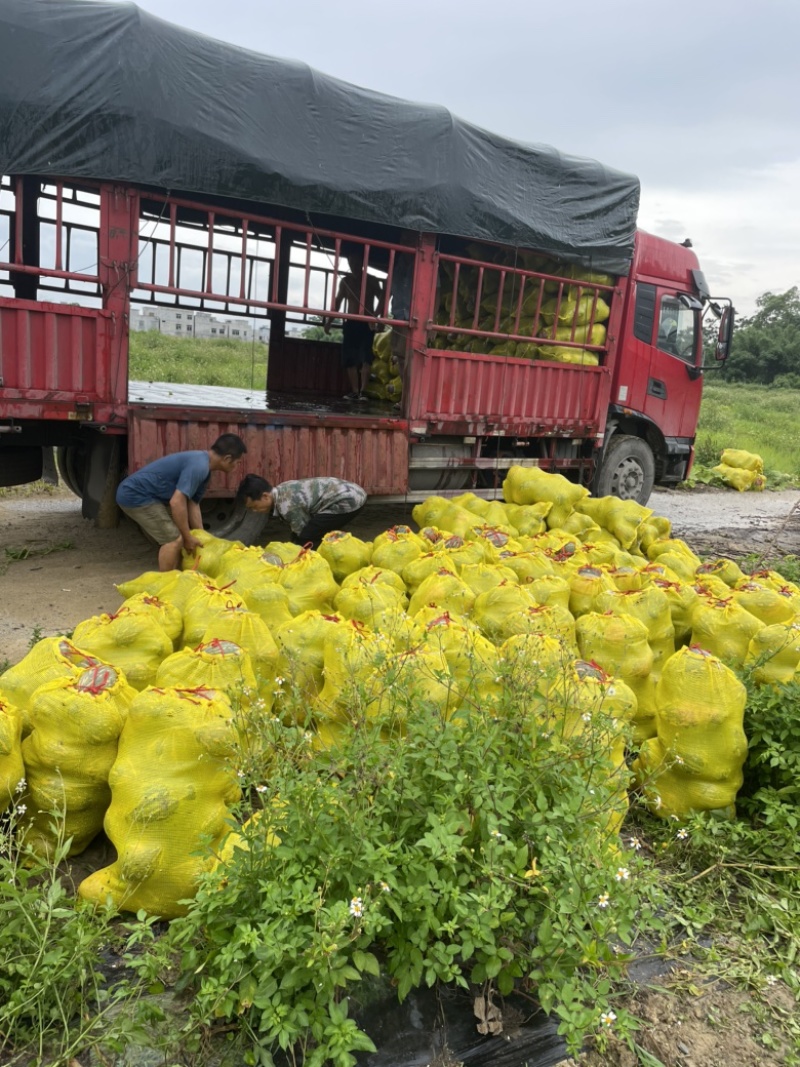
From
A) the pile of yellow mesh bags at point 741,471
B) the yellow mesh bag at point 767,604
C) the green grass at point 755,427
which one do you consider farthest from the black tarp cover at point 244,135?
the green grass at point 755,427

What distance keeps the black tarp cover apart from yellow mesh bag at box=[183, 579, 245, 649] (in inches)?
111

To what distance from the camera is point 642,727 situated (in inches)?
119

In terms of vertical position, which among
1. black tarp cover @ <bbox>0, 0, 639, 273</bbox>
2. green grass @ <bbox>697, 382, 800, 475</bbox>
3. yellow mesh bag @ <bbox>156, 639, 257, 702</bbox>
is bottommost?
yellow mesh bag @ <bbox>156, 639, 257, 702</bbox>

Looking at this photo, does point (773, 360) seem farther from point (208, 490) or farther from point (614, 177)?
point (208, 490)

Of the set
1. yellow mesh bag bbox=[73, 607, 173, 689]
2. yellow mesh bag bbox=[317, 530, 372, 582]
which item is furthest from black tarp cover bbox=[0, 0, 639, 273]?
yellow mesh bag bbox=[73, 607, 173, 689]

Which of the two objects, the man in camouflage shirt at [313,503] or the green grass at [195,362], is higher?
the green grass at [195,362]

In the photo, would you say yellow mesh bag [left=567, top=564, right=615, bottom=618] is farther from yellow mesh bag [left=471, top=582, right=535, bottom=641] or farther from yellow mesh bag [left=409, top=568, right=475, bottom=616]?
yellow mesh bag [left=409, top=568, right=475, bottom=616]

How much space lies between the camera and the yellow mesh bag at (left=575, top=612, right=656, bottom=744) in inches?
119

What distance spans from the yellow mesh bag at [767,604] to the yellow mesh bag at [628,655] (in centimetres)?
74

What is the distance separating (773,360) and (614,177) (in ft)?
142

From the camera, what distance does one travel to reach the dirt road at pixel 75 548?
180 inches

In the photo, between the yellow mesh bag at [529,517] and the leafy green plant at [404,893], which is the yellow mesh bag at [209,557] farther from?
the leafy green plant at [404,893]

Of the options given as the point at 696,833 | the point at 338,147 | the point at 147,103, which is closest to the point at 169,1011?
the point at 696,833

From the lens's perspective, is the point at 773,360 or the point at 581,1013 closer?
the point at 581,1013
